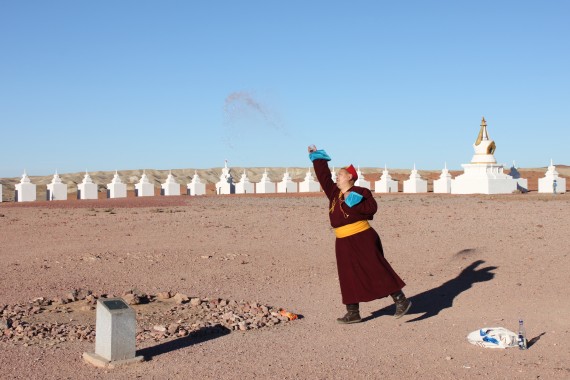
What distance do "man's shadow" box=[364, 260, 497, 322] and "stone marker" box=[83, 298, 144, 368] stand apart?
3.39 metres

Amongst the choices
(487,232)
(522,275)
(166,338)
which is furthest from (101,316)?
(487,232)

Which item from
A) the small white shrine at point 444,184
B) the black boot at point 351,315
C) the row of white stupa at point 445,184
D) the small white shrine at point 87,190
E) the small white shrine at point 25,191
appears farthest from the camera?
the small white shrine at point 444,184

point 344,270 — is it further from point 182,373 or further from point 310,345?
point 182,373

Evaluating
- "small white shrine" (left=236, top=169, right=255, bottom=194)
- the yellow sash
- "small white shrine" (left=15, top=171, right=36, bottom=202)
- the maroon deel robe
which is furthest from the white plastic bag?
"small white shrine" (left=236, top=169, right=255, bottom=194)

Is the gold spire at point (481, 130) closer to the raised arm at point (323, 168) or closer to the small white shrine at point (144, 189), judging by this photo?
the small white shrine at point (144, 189)

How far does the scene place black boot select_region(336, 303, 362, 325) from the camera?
8.69 metres

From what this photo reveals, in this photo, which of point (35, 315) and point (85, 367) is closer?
point (85, 367)

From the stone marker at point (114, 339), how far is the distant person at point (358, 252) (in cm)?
279

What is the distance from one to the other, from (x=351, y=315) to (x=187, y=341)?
7.07ft

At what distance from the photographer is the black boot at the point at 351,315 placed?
869 cm

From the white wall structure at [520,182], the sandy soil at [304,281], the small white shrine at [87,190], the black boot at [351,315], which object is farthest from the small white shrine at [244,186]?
the black boot at [351,315]

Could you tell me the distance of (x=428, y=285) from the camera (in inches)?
452

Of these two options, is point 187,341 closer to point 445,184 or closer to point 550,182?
point 550,182

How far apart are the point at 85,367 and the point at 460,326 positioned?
4.52 meters
